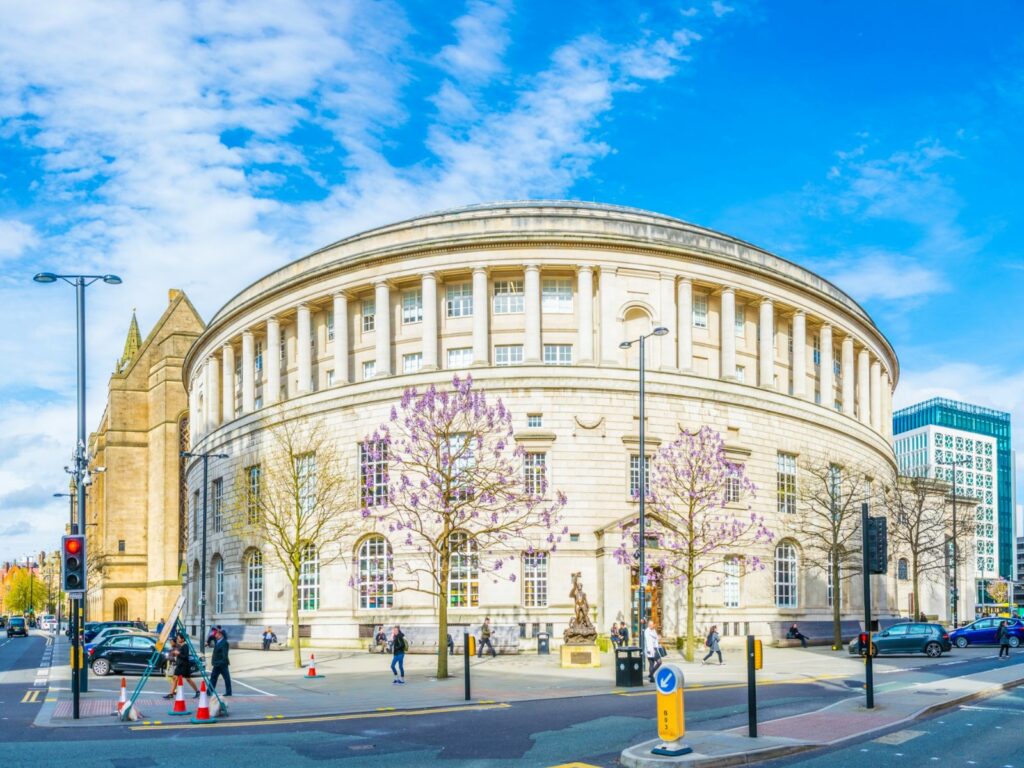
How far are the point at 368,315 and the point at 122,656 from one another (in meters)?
23.8

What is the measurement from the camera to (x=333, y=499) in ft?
164

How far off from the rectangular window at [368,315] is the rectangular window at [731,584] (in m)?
21.9

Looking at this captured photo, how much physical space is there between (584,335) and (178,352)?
188 feet

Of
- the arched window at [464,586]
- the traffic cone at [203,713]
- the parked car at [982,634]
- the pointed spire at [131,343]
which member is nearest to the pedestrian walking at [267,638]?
the arched window at [464,586]

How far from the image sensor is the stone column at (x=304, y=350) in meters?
57.4

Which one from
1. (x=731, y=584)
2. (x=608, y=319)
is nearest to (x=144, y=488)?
(x=608, y=319)

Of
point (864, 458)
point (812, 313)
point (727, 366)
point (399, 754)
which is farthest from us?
point (864, 458)

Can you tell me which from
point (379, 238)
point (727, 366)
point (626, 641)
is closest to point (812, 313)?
point (727, 366)

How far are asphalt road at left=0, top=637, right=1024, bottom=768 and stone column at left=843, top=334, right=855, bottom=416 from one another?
40.4m

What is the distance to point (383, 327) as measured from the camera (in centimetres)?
5425

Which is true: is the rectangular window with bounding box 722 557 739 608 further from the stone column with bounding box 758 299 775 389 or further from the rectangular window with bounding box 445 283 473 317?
the rectangular window with bounding box 445 283 473 317

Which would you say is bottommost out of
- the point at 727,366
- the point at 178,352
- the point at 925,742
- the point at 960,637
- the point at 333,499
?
the point at 960,637

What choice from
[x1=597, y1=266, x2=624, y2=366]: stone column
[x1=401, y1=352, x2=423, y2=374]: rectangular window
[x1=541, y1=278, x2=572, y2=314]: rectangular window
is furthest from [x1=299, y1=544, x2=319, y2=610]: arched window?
[x1=597, y1=266, x2=624, y2=366]: stone column

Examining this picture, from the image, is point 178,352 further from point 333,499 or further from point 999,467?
point 999,467
